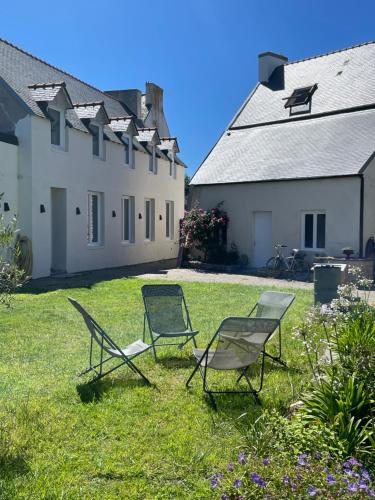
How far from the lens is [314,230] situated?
19469 millimetres

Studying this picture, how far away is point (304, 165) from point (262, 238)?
136 inches

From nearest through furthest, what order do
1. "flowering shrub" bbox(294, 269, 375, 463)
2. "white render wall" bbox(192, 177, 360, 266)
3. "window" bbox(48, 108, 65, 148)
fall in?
"flowering shrub" bbox(294, 269, 375, 463) → "window" bbox(48, 108, 65, 148) → "white render wall" bbox(192, 177, 360, 266)

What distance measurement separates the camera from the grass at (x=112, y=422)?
3.53 metres

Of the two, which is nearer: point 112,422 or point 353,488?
point 353,488

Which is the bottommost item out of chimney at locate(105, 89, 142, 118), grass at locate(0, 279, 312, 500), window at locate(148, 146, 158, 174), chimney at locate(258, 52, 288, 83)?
grass at locate(0, 279, 312, 500)

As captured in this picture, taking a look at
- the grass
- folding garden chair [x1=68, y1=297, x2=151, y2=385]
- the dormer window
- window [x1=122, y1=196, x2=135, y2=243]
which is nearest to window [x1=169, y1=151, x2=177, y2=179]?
window [x1=122, y1=196, x2=135, y2=243]

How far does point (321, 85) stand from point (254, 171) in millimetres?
6506

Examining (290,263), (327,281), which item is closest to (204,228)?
(290,263)

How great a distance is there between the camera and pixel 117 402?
16.7 feet

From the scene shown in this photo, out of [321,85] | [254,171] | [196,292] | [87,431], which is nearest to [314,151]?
[254,171]

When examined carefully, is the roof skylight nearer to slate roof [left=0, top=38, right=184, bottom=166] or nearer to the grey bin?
slate roof [left=0, top=38, right=184, bottom=166]

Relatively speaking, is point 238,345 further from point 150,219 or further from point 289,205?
point 150,219

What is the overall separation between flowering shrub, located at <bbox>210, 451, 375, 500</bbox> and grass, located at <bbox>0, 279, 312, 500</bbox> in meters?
0.46

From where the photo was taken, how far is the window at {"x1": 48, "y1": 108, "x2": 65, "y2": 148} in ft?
54.3
